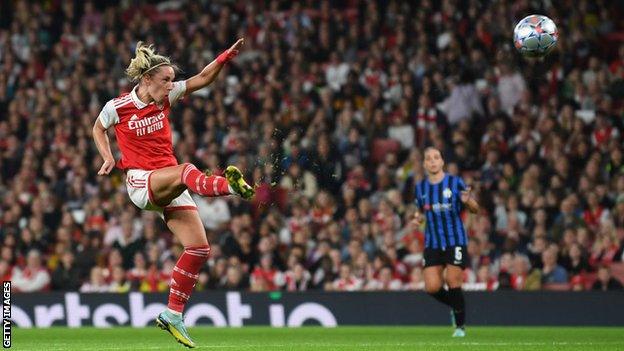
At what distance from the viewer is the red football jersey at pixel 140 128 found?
10.1m

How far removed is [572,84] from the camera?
17969 mm

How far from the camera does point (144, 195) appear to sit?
988cm

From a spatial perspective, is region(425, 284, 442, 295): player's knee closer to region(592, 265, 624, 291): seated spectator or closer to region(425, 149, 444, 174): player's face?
region(425, 149, 444, 174): player's face

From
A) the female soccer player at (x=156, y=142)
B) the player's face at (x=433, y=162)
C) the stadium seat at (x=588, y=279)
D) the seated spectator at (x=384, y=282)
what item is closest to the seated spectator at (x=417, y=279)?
the seated spectator at (x=384, y=282)

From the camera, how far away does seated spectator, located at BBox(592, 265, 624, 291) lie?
15.0 meters

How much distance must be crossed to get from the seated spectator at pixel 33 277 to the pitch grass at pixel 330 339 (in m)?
2.72

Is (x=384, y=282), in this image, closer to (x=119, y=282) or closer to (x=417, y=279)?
(x=417, y=279)

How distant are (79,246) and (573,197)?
7070mm

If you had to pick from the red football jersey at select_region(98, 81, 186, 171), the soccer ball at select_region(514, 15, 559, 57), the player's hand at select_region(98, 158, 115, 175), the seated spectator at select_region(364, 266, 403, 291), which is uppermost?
the soccer ball at select_region(514, 15, 559, 57)

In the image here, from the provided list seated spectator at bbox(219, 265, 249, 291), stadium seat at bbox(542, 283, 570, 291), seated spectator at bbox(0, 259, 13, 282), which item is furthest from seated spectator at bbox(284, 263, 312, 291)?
seated spectator at bbox(0, 259, 13, 282)

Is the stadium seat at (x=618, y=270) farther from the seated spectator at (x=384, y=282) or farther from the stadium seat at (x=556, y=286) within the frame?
the seated spectator at (x=384, y=282)

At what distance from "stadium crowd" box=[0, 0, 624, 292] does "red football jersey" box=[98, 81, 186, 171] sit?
4929 mm

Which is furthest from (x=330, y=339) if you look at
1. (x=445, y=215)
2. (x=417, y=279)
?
(x=417, y=279)

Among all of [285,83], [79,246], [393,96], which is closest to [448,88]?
[393,96]
